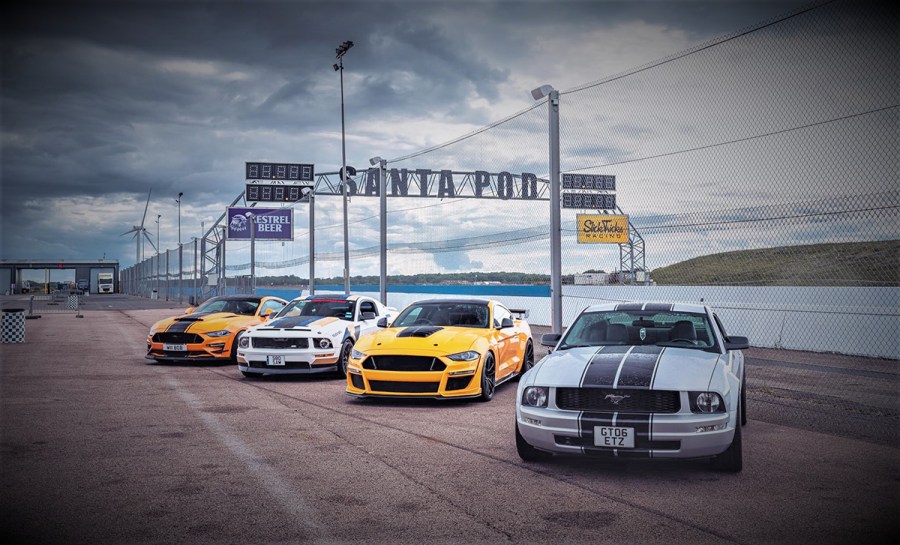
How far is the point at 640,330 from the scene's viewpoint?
6.92 m

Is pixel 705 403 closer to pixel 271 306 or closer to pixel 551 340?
pixel 551 340

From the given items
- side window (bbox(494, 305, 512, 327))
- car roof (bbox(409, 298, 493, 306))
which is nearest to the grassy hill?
side window (bbox(494, 305, 512, 327))

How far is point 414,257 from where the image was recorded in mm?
21938

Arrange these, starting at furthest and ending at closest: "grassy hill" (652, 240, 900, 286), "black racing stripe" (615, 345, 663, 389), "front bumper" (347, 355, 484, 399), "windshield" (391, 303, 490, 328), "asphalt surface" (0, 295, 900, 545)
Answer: "windshield" (391, 303, 490, 328), "grassy hill" (652, 240, 900, 286), "front bumper" (347, 355, 484, 399), "black racing stripe" (615, 345, 663, 389), "asphalt surface" (0, 295, 900, 545)

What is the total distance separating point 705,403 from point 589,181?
9099 millimetres

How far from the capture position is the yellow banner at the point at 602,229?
13.2 metres


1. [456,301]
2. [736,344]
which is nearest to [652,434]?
[736,344]

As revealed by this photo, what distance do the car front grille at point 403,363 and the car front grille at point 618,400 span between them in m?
3.28

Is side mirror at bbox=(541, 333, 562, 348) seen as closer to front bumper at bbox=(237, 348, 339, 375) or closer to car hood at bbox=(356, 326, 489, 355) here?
car hood at bbox=(356, 326, 489, 355)

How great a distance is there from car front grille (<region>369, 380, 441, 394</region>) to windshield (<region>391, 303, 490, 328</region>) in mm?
1574

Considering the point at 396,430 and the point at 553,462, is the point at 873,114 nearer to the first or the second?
the point at 553,462

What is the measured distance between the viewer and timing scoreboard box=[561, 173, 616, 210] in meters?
13.3

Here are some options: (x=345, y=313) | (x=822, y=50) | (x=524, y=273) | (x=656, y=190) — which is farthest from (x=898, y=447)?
(x=524, y=273)

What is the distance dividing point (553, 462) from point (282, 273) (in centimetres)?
3168
